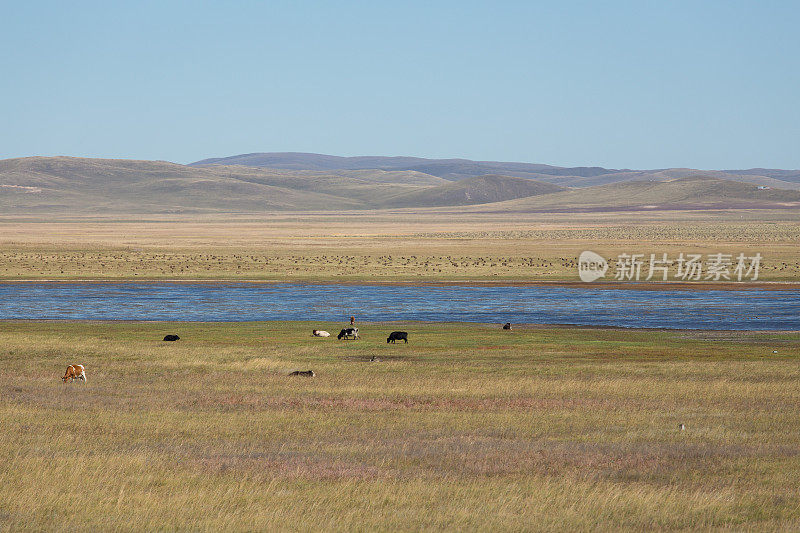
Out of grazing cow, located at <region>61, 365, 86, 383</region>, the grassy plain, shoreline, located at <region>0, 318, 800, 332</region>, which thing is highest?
the grassy plain

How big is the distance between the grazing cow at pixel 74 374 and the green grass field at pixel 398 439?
0.46 meters

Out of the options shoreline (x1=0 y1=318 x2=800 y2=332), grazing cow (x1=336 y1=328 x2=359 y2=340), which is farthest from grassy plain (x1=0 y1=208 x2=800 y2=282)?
grazing cow (x1=336 y1=328 x2=359 y2=340)

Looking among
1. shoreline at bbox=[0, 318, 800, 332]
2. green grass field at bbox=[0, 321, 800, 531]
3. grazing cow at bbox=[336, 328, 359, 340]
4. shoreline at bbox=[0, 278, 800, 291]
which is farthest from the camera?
shoreline at bbox=[0, 278, 800, 291]

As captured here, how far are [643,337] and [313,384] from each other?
1858 cm

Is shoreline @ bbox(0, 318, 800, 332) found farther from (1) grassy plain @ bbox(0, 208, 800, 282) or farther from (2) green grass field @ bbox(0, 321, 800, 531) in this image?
(1) grassy plain @ bbox(0, 208, 800, 282)

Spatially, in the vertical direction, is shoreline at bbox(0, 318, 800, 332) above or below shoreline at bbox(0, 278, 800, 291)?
below

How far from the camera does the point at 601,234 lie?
139 meters

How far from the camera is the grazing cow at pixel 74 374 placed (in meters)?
26.2

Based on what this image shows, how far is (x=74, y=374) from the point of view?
26359 millimetres

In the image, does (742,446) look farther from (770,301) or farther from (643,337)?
(770,301)

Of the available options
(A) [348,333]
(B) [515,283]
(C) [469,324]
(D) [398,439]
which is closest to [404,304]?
(C) [469,324]

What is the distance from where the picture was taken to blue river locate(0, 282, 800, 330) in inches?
1911

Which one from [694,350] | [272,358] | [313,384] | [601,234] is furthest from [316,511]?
[601,234]

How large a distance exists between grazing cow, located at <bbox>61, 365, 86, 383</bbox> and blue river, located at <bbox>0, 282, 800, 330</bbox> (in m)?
21.9
